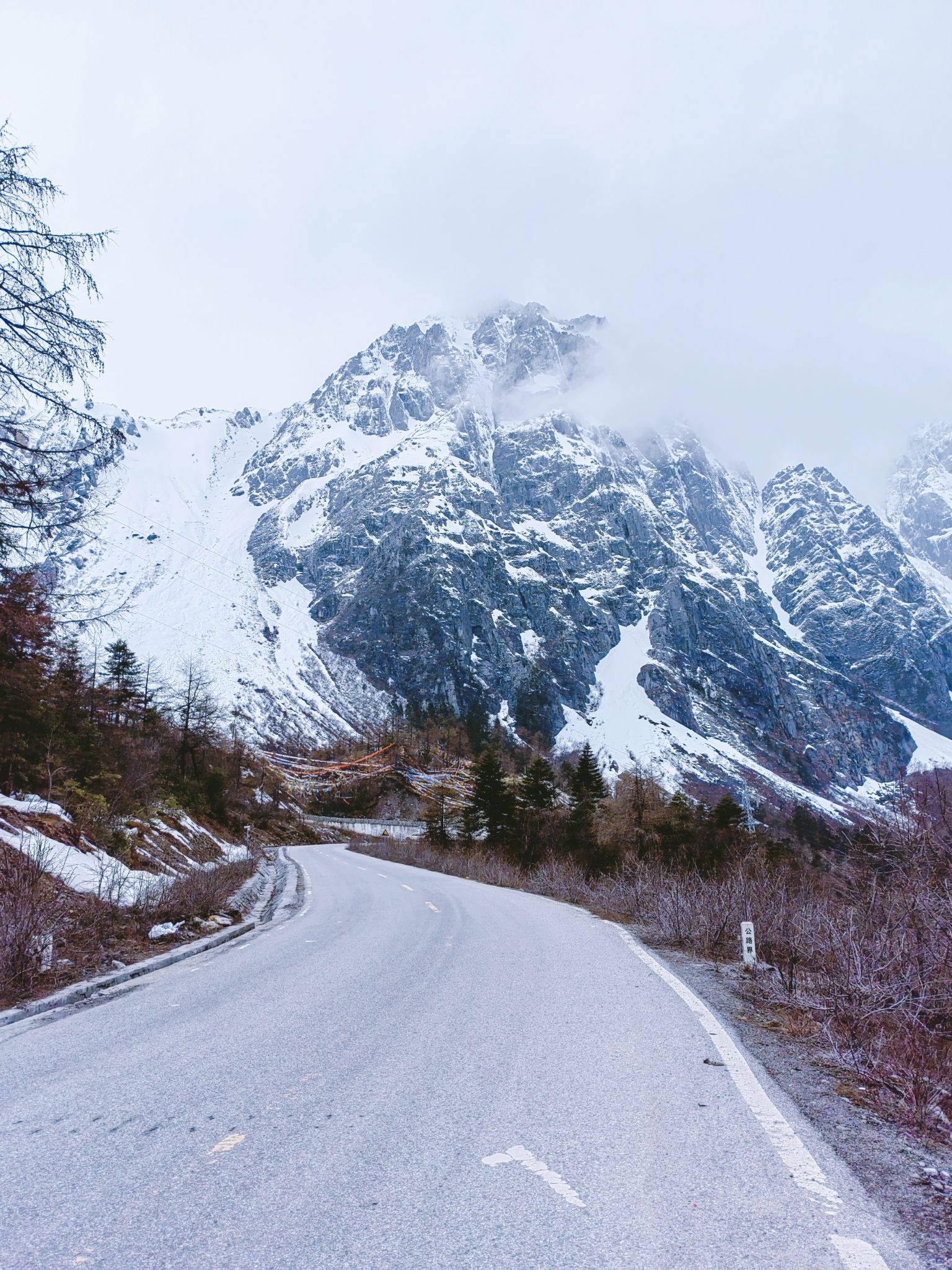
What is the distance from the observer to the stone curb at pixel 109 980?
19.2ft

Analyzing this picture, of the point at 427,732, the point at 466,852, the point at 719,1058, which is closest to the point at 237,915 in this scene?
the point at 719,1058

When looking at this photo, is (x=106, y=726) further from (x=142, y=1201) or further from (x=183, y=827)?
(x=142, y=1201)

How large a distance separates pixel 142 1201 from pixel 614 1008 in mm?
4506

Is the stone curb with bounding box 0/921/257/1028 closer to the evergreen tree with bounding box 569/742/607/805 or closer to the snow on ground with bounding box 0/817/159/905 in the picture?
the snow on ground with bounding box 0/817/159/905

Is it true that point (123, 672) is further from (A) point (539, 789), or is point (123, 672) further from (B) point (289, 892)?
(B) point (289, 892)

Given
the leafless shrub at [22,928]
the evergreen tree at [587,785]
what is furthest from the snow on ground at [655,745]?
the leafless shrub at [22,928]

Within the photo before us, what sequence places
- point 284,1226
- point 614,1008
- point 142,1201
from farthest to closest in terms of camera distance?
point 614,1008 → point 142,1201 → point 284,1226

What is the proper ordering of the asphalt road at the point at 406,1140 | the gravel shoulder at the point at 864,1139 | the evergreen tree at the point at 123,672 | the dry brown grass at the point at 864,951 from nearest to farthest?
the asphalt road at the point at 406,1140 → the gravel shoulder at the point at 864,1139 → the dry brown grass at the point at 864,951 → the evergreen tree at the point at 123,672

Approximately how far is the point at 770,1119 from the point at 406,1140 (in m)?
1.99

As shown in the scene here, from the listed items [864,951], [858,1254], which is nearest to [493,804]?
[864,951]

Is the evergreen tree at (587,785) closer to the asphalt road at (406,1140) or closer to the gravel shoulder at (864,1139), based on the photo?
the asphalt road at (406,1140)

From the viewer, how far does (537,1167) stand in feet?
10.5

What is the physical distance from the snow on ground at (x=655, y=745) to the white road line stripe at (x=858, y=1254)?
147832 millimetres

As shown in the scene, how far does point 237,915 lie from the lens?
1234cm
